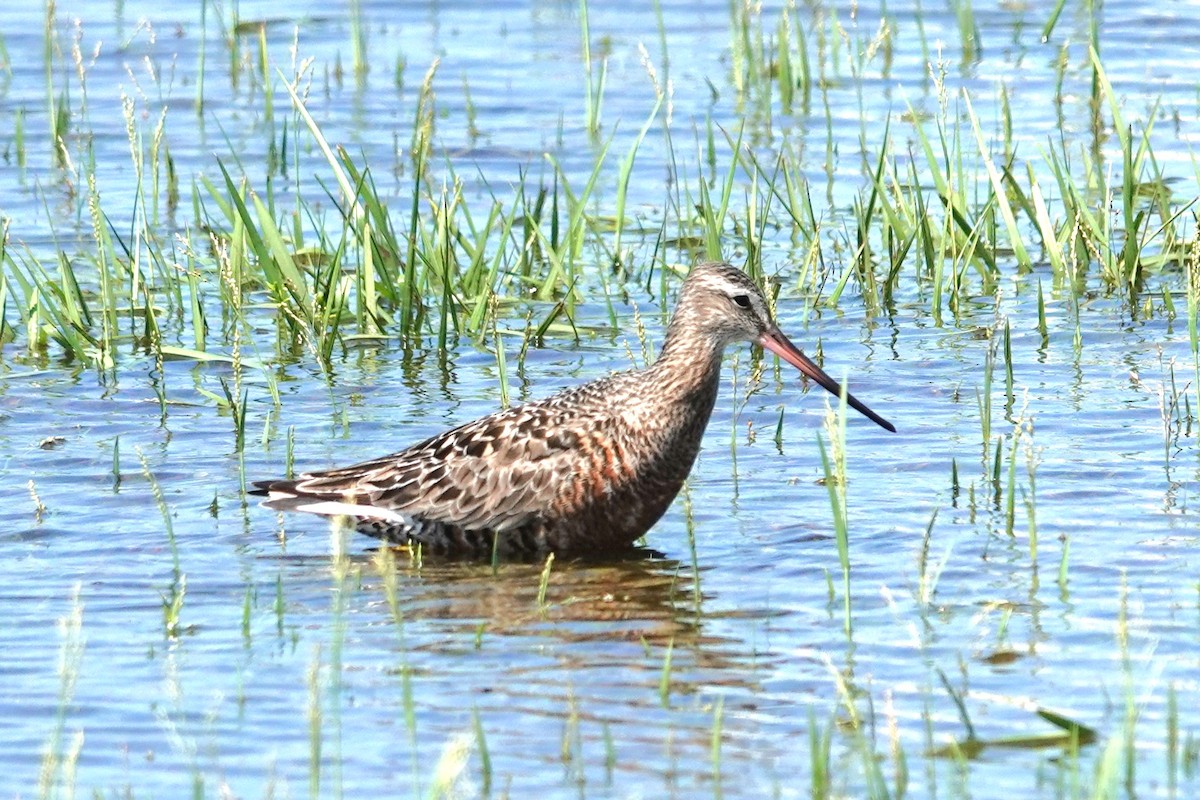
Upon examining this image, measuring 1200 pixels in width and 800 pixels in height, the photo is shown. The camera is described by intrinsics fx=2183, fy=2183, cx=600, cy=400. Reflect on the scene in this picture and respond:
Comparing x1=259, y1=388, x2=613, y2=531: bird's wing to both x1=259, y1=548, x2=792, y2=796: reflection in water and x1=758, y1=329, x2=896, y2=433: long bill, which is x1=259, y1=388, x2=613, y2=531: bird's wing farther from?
x1=758, y1=329, x2=896, y2=433: long bill

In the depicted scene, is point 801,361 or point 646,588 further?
point 801,361

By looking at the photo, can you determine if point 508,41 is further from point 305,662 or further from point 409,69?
point 305,662

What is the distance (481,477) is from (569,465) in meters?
0.36

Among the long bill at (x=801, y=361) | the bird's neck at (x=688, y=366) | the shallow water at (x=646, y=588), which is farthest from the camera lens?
the long bill at (x=801, y=361)

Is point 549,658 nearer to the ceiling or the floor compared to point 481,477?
nearer to the floor

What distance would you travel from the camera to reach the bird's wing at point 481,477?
313 inches

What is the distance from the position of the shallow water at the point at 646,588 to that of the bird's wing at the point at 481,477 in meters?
0.21

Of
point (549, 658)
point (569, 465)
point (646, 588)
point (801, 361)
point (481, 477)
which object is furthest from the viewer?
point (801, 361)

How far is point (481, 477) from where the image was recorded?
808 cm

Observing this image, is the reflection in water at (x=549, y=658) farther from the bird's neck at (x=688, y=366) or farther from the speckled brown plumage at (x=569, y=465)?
the bird's neck at (x=688, y=366)

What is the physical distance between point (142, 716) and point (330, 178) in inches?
304

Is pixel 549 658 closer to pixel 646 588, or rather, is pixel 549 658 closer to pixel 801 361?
pixel 646 588

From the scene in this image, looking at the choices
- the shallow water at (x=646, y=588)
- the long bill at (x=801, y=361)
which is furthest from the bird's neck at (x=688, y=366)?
the shallow water at (x=646, y=588)

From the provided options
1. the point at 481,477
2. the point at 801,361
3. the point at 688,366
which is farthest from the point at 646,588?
the point at 801,361
